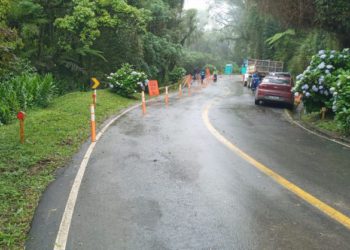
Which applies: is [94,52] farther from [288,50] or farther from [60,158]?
[288,50]

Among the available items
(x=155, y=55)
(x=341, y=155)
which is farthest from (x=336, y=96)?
(x=155, y=55)

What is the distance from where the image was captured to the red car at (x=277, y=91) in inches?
747

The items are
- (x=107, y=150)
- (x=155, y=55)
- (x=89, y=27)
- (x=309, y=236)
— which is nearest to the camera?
(x=309, y=236)

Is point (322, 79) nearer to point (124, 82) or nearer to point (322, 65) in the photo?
point (322, 65)

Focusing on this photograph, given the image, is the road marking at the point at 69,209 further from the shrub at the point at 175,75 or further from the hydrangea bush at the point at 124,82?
the shrub at the point at 175,75

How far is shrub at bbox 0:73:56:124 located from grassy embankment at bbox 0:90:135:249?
2.06 ft

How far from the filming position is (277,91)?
19.0 m

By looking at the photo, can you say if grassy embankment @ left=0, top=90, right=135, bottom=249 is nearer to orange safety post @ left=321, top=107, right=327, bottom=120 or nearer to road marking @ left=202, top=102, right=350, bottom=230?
road marking @ left=202, top=102, right=350, bottom=230

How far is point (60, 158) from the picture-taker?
854cm

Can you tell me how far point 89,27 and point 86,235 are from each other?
61.0 feet

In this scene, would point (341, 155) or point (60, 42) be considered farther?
point (60, 42)

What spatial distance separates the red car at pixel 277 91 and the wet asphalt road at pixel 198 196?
326 inches

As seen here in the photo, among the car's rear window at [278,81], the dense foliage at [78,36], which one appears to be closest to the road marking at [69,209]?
the dense foliage at [78,36]

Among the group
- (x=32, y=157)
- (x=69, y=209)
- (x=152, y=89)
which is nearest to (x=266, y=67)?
(x=152, y=89)
